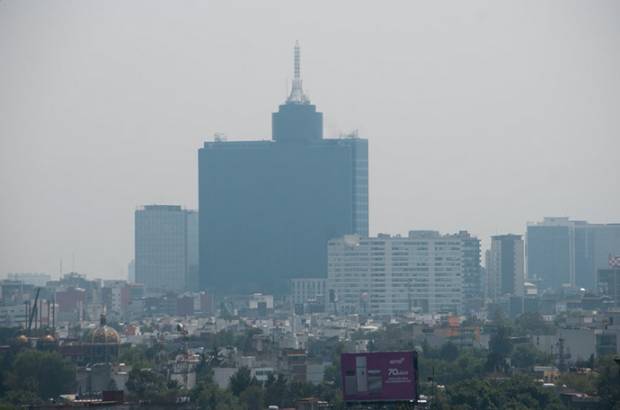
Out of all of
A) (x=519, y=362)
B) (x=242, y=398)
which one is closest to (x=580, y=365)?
(x=519, y=362)

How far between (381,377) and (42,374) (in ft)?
123

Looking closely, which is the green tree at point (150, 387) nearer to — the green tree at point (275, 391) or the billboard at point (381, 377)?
the green tree at point (275, 391)

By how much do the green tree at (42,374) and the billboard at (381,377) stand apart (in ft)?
95.1

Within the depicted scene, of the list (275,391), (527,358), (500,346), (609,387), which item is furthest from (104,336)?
(609,387)

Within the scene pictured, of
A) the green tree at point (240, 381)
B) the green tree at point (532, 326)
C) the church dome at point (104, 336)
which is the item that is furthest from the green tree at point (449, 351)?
the green tree at point (240, 381)

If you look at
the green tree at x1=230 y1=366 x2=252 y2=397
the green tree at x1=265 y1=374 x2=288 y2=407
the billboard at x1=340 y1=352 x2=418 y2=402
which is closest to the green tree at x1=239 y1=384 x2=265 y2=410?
the green tree at x1=265 y1=374 x2=288 y2=407

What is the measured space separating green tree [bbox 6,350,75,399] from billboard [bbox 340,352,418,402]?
29.0 m

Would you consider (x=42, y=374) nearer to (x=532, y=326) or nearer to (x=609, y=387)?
(x=609, y=387)

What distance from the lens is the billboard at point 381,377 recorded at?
196 ft

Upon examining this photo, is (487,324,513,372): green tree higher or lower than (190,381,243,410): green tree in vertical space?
higher

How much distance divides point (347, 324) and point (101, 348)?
171 ft

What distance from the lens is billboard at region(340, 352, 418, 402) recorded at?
59594mm

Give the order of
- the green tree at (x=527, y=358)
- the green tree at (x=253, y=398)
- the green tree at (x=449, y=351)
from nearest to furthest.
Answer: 1. the green tree at (x=253, y=398)
2. the green tree at (x=527, y=358)
3. the green tree at (x=449, y=351)

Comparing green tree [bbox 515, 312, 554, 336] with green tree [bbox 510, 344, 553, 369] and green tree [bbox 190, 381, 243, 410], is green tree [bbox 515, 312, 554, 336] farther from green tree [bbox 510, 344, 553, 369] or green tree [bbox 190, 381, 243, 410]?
green tree [bbox 190, 381, 243, 410]
